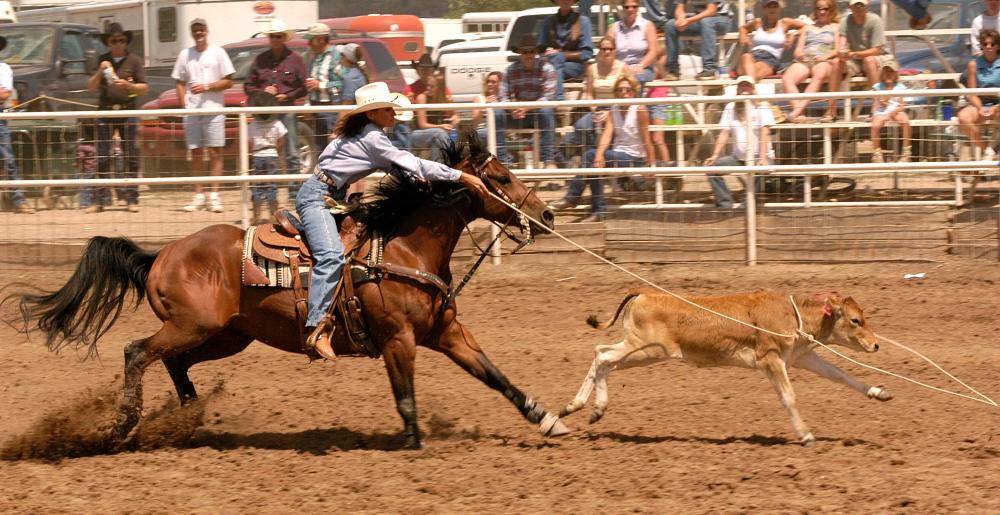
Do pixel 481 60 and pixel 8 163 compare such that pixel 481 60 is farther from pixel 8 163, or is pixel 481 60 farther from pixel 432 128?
pixel 8 163

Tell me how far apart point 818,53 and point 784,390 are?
7.26m

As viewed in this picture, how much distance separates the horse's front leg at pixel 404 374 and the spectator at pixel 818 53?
281 inches

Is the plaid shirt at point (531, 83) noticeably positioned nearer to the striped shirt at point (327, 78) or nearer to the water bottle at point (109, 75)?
the striped shirt at point (327, 78)

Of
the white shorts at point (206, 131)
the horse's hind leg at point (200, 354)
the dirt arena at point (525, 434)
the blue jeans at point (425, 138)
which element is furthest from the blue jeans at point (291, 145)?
the horse's hind leg at point (200, 354)

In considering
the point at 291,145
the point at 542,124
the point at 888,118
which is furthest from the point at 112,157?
the point at 888,118

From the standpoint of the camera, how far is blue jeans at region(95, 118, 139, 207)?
1184cm

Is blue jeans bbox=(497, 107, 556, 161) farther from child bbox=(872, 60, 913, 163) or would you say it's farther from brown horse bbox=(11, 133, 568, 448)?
brown horse bbox=(11, 133, 568, 448)

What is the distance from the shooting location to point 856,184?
11438 millimetres

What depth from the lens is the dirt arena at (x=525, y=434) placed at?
5957 mm

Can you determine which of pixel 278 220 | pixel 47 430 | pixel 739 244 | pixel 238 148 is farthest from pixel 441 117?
pixel 47 430

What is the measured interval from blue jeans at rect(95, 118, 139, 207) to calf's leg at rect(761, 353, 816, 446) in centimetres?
702

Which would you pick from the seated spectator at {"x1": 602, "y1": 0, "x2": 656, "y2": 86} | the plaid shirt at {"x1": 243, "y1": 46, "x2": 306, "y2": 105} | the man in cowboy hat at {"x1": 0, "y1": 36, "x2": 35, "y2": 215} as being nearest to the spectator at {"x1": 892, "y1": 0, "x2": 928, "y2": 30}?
the seated spectator at {"x1": 602, "y1": 0, "x2": 656, "y2": 86}

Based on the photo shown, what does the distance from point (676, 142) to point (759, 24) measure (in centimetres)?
315

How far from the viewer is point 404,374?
686cm
